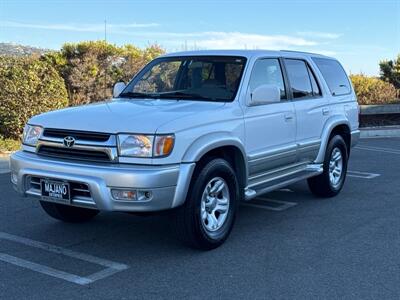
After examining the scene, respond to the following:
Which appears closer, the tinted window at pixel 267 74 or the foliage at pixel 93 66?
the tinted window at pixel 267 74

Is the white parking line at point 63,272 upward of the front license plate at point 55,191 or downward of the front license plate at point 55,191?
downward

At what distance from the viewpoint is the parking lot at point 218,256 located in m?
4.16

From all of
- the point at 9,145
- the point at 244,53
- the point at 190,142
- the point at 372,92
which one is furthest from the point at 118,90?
the point at 372,92

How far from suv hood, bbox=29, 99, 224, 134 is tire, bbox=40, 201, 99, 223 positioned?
1.05m

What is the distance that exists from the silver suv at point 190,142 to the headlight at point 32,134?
10 mm

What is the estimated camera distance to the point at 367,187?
8102mm

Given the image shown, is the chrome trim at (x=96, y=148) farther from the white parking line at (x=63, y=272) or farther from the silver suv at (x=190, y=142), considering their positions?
the white parking line at (x=63, y=272)

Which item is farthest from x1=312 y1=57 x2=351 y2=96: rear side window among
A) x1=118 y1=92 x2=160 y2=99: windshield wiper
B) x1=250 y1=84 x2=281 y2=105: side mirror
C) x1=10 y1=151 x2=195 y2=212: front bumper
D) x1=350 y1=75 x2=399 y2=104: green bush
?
x1=350 y1=75 x2=399 y2=104: green bush

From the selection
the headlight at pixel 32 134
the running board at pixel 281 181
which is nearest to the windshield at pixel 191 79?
the running board at pixel 281 181

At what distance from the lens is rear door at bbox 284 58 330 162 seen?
6.42m

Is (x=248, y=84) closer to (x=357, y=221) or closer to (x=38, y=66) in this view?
(x=357, y=221)

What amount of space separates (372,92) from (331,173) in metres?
13.3

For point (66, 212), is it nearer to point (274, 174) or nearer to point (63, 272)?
point (63, 272)

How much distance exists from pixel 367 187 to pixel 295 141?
2.36m
